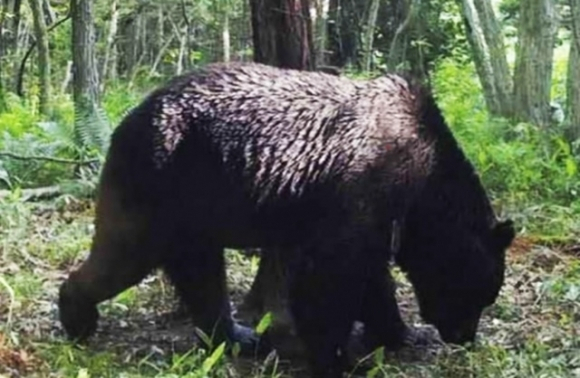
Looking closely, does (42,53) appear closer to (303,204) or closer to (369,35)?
(369,35)

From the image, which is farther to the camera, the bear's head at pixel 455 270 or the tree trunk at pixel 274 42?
the tree trunk at pixel 274 42

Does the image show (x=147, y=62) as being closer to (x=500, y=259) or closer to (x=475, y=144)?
(x=475, y=144)

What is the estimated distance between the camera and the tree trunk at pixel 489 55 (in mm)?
12001

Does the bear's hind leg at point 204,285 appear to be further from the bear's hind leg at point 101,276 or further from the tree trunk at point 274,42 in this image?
the tree trunk at point 274,42

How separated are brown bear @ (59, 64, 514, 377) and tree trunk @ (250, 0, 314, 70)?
0.76 metres

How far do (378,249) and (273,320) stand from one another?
932mm

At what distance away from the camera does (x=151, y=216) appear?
540 cm

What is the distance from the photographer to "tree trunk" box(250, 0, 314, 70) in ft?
20.9

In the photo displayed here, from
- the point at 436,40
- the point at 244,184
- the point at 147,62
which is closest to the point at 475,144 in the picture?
the point at 244,184

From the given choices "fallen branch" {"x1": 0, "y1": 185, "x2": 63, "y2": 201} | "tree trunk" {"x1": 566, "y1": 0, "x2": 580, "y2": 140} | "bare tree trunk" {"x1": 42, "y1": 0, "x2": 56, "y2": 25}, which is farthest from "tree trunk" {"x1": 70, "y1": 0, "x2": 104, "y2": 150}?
"bare tree trunk" {"x1": 42, "y1": 0, "x2": 56, "y2": 25}

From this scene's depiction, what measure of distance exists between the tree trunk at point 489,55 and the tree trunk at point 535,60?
0.82ft

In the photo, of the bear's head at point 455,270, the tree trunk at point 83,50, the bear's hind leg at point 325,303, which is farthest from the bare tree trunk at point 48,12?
the bear's hind leg at point 325,303

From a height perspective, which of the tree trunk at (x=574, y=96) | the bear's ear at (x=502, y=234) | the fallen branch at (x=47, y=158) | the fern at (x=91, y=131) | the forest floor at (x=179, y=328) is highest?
the tree trunk at (x=574, y=96)

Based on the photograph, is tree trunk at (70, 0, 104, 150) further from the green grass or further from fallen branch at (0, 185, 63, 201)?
fallen branch at (0, 185, 63, 201)
